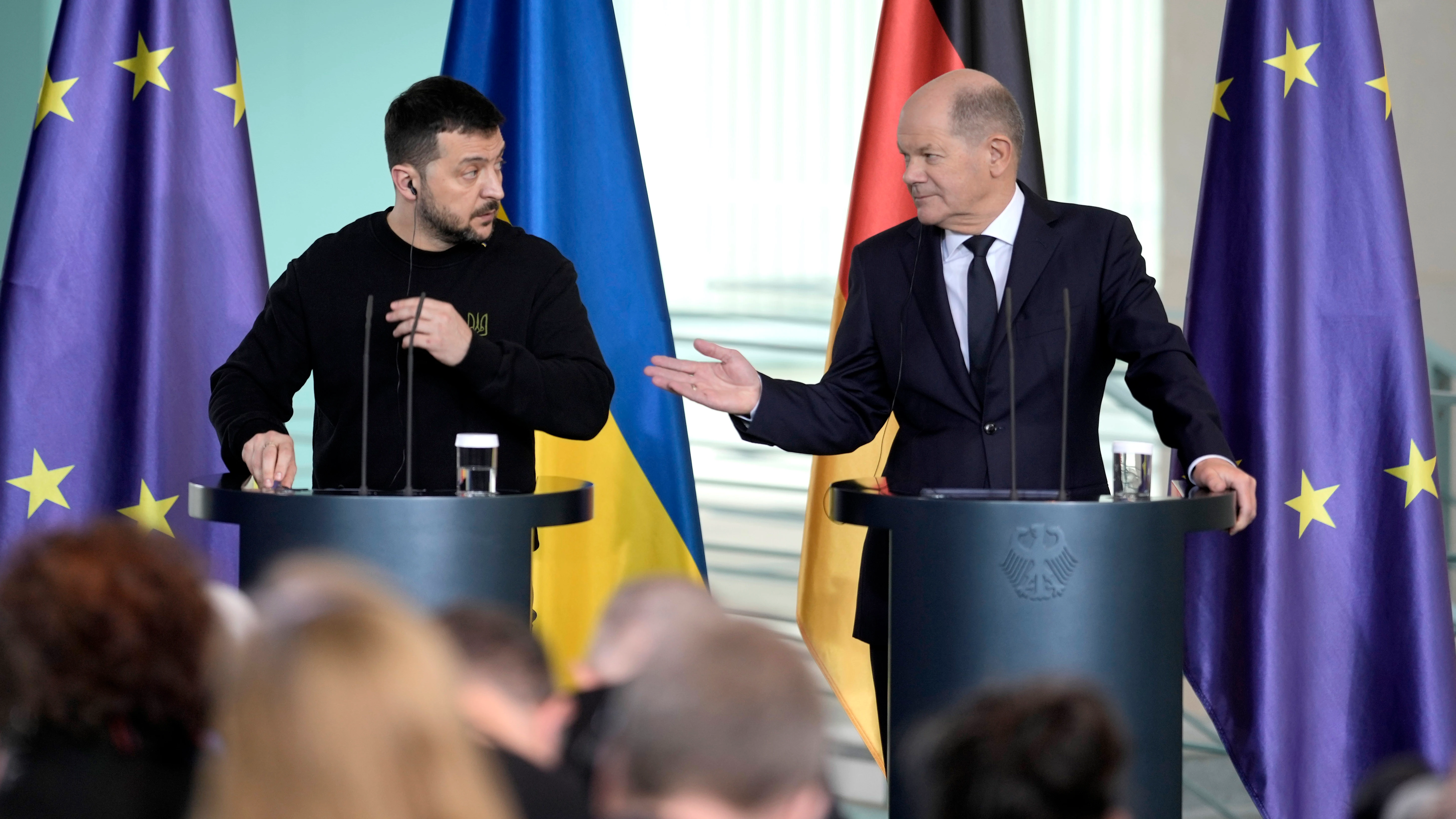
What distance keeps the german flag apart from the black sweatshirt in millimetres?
932

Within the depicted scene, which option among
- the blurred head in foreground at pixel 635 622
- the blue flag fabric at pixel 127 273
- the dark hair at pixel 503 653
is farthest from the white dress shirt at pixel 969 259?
the blue flag fabric at pixel 127 273

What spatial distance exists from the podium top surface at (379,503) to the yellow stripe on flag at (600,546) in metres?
1.14

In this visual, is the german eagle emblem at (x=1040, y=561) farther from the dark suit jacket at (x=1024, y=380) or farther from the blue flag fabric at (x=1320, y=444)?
the blue flag fabric at (x=1320, y=444)

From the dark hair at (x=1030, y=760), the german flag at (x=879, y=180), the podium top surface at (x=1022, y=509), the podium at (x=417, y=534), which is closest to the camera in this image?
the dark hair at (x=1030, y=760)

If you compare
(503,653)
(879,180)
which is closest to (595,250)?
(879,180)

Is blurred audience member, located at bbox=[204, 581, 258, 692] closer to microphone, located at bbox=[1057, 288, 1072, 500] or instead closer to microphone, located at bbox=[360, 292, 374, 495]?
microphone, located at bbox=[360, 292, 374, 495]

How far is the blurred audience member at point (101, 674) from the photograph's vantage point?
1.18 m

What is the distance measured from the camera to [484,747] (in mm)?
1230

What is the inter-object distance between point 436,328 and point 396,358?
1.13ft

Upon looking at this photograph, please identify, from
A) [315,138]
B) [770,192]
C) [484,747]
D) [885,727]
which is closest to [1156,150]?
[770,192]

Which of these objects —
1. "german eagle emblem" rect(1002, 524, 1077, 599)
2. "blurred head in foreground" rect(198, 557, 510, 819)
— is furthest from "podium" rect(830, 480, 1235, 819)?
"blurred head in foreground" rect(198, 557, 510, 819)

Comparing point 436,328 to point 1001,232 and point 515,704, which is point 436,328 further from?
point 515,704

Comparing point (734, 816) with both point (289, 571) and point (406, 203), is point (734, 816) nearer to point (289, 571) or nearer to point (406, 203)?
point (289, 571)

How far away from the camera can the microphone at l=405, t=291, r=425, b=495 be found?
90.5 inches
